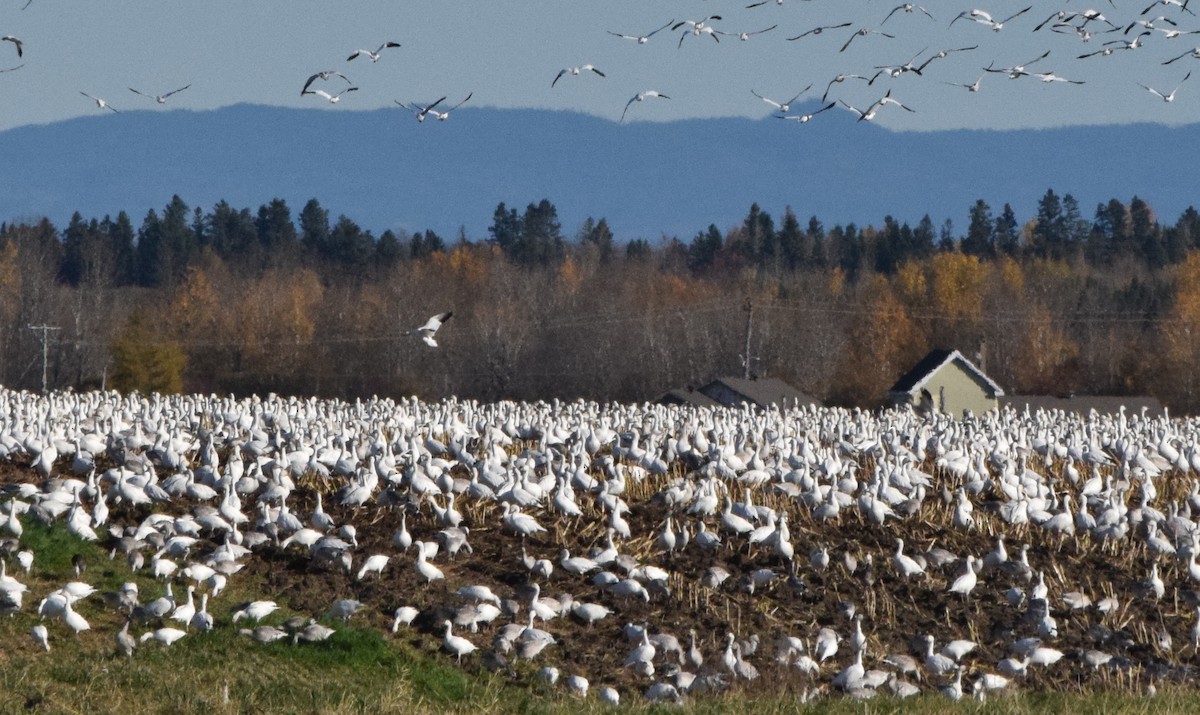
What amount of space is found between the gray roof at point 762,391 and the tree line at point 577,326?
2.29 metres

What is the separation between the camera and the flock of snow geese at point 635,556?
14.4 m

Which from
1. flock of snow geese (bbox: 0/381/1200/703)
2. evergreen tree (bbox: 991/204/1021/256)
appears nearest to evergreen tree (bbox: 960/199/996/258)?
evergreen tree (bbox: 991/204/1021/256)

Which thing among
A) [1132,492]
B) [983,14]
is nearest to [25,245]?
[1132,492]

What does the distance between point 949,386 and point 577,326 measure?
28.4 metres

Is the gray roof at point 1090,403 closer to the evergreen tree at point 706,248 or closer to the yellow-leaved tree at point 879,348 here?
the yellow-leaved tree at point 879,348

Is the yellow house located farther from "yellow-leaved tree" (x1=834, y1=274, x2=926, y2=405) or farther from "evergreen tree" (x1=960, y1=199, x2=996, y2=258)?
"evergreen tree" (x1=960, y1=199, x2=996, y2=258)

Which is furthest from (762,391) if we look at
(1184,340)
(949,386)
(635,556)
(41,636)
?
(41,636)

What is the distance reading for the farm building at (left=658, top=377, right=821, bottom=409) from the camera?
5716 centimetres

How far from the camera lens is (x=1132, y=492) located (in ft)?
75.7

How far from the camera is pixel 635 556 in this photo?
17078 millimetres

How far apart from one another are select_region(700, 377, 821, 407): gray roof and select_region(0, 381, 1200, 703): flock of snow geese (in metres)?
33.6

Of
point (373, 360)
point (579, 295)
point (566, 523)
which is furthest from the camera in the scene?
point (579, 295)

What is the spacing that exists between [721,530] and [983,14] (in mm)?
8010

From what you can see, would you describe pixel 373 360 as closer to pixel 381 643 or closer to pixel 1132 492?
pixel 1132 492
